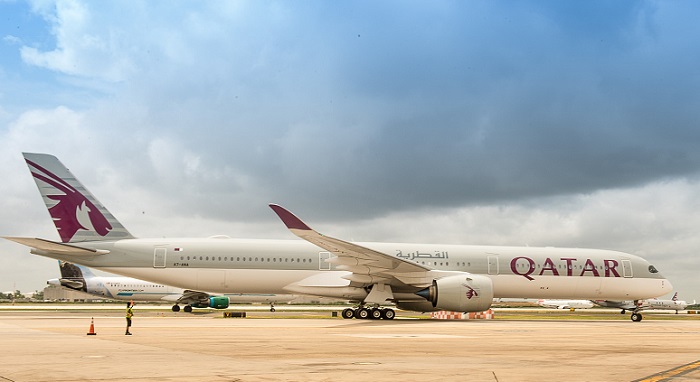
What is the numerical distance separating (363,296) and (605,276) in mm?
13379

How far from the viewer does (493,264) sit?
32375 millimetres

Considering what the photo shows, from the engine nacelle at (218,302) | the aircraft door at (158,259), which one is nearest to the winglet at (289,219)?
the aircraft door at (158,259)

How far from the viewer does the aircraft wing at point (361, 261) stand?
25.8m

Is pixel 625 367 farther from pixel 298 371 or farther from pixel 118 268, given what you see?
pixel 118 268

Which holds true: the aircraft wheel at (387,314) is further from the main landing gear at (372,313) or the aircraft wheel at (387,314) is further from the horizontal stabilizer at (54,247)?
the horizontal stabilizer at (54,247)

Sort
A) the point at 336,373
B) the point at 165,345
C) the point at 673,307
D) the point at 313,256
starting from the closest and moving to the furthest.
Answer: the point at 336,373 → the point at 165,345 → the point at 313,256 → the point at 673,307

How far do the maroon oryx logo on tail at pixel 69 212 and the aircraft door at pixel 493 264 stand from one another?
18.5 meters

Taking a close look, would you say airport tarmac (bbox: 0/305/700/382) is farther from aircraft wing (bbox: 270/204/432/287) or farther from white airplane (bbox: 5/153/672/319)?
white airplane (bbox: 5/153/672/319)

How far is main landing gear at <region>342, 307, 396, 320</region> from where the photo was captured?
29.8m

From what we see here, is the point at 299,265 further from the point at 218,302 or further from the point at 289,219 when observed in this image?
the point at 218,302

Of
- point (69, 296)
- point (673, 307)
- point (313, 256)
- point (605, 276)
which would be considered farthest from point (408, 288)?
point (69, 296)

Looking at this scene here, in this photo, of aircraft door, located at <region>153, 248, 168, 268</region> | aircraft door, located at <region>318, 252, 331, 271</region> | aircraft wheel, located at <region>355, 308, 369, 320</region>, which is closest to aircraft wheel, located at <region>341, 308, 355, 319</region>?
aircraft wheel, located at <region>355, 308, 369, 320</region>

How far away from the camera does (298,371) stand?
30.5 ft

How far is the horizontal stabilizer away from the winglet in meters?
9.46
